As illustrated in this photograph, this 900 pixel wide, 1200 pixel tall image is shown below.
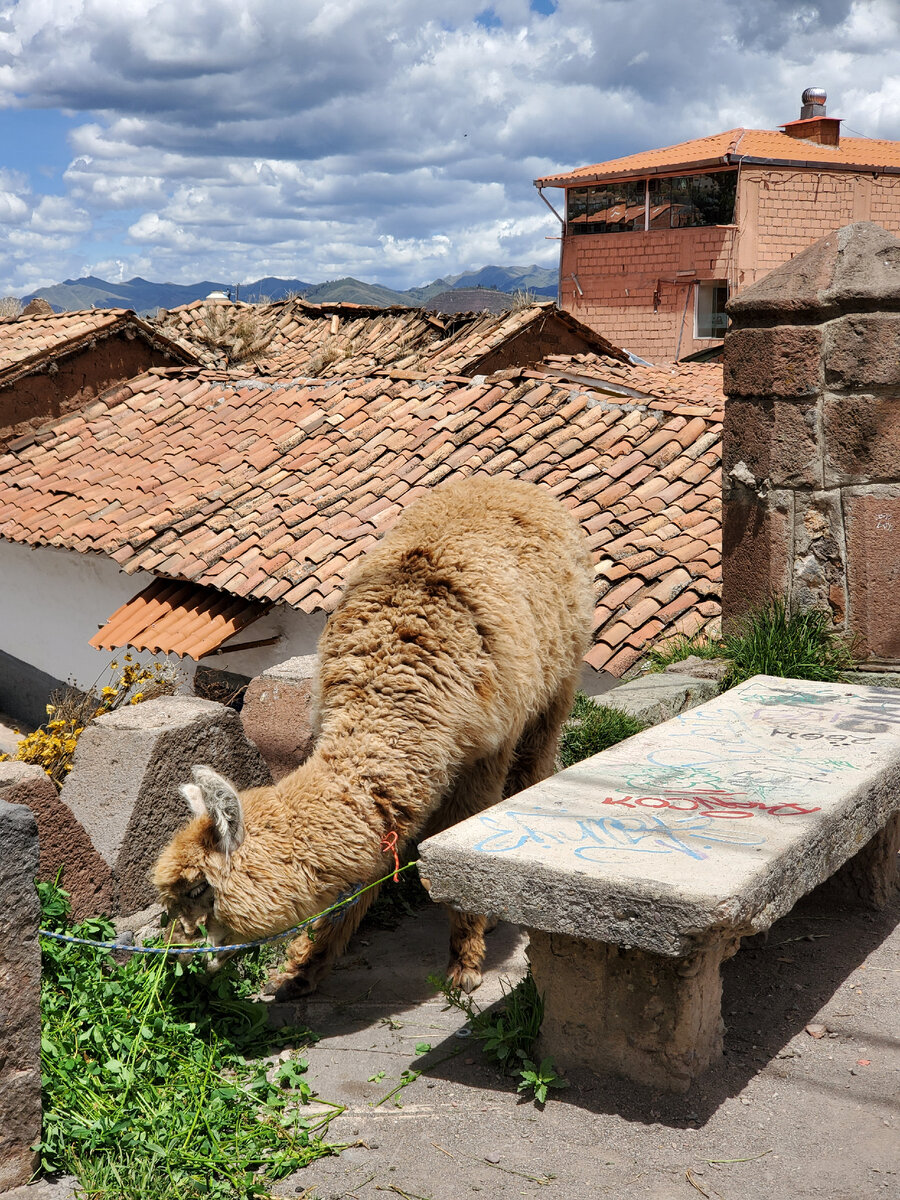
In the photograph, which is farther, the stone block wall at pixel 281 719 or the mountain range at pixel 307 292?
the mountain range at pixel 307 292

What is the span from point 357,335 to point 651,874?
58.7 ft

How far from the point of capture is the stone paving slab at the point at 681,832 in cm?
294

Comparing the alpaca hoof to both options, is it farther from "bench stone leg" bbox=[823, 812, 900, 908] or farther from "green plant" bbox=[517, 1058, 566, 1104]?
"bench stone leg" bbox=[823, 812, 900, 908]

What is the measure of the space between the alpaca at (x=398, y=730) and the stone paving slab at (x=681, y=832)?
1.49 ft

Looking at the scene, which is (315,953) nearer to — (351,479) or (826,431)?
(826,431)

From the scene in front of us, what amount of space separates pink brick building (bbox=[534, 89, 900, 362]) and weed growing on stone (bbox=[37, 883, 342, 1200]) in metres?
24.6

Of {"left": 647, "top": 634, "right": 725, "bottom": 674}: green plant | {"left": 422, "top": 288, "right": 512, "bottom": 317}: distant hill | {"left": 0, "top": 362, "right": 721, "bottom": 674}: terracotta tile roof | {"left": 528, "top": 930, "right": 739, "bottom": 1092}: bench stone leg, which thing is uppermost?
{"left": 422, "top": 288, "right": 512, "bottom": 317}: distant hill

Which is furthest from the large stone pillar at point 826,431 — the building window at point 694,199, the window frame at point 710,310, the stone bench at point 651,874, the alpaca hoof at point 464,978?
the building window at point 694,199

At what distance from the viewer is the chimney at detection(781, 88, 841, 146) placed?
28641 mm

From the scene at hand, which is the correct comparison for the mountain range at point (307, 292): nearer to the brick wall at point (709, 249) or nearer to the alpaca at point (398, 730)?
the brick wall at point (709, 249)

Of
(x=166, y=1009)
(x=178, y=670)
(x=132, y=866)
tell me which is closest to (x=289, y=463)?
(x=178, y=670)

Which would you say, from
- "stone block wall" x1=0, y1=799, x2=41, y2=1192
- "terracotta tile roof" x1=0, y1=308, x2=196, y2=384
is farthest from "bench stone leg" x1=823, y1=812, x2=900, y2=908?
"terracotta tile roof" x1=0, y1=308, x2=196, y2=384

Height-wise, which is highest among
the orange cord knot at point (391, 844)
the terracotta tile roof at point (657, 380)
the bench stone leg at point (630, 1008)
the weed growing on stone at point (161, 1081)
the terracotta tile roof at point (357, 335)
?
the terracotta tile roof at point (357, 335)

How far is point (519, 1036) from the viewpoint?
3477mm
